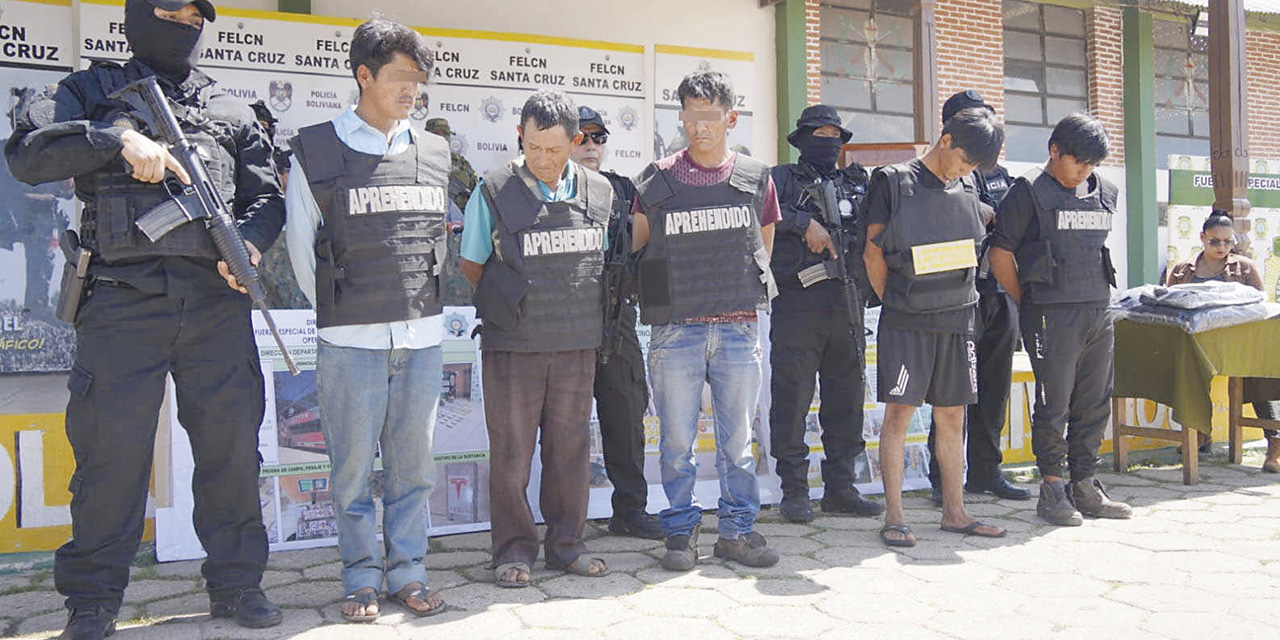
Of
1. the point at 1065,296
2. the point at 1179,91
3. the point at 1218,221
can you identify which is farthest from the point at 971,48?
the point at 1065,296

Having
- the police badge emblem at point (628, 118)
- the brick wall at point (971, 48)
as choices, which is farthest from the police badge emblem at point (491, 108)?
the brick wall at point (971, 48)

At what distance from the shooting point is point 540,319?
3.57m

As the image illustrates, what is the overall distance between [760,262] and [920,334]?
0.92 meters

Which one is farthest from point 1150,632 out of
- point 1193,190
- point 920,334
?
point 1193,190

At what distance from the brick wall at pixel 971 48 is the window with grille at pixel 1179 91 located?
9.05ft

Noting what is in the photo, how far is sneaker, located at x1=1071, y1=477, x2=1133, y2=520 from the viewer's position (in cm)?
476

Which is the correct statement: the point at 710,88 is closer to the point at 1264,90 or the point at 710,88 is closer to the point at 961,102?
the point at 961,102

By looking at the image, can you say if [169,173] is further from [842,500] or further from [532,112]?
[842,500]

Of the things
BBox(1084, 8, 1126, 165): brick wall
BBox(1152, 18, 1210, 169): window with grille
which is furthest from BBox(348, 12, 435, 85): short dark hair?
BBox(1152, 18, 1210, 169): window with grille

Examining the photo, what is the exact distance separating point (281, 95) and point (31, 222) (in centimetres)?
182

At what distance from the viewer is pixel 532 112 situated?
3.52 metres

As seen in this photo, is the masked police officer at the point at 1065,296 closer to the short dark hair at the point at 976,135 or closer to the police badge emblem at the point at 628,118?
the short dark hair at the point at 976,135

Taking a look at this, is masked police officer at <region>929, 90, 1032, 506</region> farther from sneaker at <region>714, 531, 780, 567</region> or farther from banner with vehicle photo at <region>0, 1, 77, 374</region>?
banner with vehicle photo at <region>0, 1, 77, 374</region>

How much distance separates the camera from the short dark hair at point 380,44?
3154 millimetres
